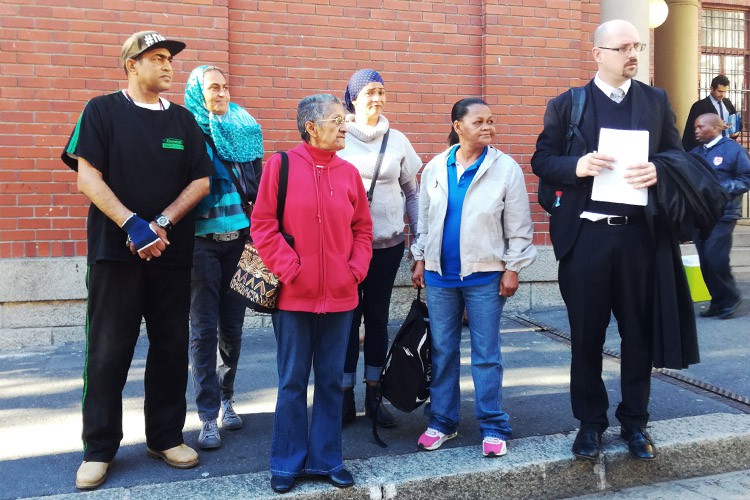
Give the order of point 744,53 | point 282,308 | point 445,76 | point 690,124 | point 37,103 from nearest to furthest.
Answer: point 282,308 → point 37,103 → point 445,76 → point 690,124 → point 744,53

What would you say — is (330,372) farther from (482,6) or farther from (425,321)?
(482,6)

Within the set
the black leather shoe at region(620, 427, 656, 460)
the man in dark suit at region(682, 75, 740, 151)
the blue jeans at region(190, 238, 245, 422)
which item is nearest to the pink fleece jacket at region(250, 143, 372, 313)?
the blue jeans at region(190, 238, 245, 422)

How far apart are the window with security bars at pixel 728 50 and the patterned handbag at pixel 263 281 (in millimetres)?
12240

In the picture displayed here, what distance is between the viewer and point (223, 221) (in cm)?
402

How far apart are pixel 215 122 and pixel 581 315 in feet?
7.31

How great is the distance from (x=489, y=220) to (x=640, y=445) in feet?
4.59

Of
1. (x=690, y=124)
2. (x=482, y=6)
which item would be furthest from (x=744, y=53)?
(x=482, y=6)

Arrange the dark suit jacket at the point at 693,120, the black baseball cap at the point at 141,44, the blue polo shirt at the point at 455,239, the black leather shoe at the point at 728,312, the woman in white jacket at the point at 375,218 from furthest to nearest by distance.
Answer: the dark suit jacket at the point at 693,120 < the black leather shoe at the point at 728,312 < the woman in white jacket at the point at 375,218 < the blue polo shirt at the point at 455,239 < the black baseball cap at the point at 141,44

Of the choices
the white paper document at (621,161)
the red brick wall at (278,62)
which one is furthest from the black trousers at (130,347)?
the red brick wall at (278,62)

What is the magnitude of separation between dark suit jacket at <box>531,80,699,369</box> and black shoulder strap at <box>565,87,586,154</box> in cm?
3

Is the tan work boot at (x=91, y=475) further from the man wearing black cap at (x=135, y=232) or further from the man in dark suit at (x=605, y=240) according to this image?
the man in dark suit at (x=605, y=240)

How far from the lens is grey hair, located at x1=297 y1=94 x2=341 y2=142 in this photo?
3424mm

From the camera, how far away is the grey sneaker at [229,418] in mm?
4281

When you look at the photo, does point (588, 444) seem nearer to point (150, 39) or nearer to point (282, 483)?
point (282, 483)
